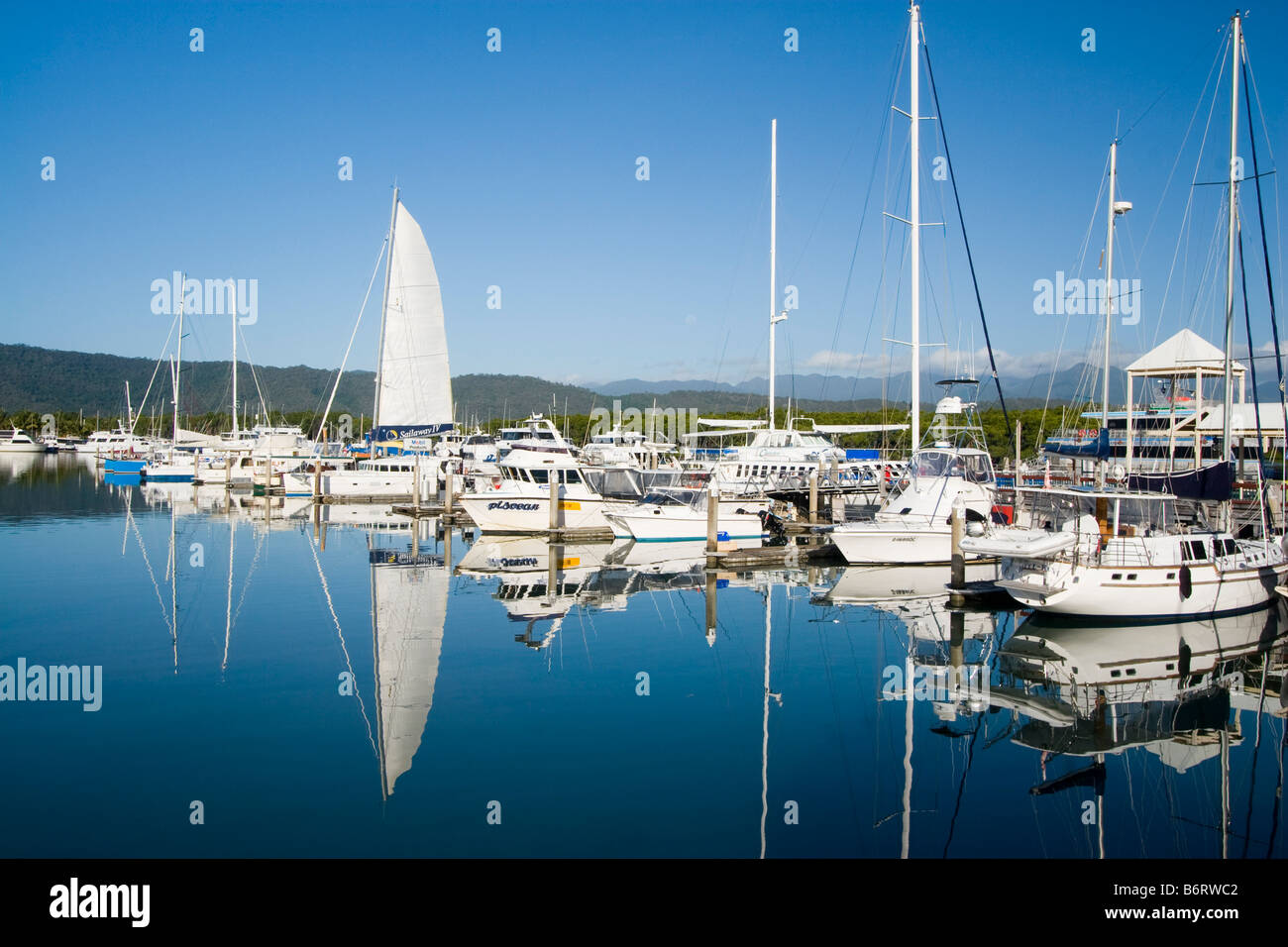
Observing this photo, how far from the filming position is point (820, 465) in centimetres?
4250

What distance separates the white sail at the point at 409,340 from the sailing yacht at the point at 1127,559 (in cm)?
3440

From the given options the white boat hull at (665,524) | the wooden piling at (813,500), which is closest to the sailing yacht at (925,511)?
the white boat hull at (665,524)

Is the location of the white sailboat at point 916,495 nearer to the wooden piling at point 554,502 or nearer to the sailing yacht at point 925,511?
the sailing yacht at point 925,511

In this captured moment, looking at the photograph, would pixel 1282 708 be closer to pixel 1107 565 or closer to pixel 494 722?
pixel 1107 565

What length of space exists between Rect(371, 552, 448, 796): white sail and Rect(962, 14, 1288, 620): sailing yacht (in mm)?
12586

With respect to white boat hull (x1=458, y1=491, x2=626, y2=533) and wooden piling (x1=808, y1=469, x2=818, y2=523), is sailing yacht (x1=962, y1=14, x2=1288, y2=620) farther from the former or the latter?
white boat hull (x1=458, y1=491, x2=626, y2=533)

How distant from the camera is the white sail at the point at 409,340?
48.8 m

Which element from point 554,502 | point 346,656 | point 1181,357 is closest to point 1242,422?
point 1181,357

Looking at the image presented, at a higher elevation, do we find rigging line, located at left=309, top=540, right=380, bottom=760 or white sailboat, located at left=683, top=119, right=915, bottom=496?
white sailboat, located at left=683, top=119, right=915, bottom=496

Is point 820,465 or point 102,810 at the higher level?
point 820,465

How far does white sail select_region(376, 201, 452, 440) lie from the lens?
160ft

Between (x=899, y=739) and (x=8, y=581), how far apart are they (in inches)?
922

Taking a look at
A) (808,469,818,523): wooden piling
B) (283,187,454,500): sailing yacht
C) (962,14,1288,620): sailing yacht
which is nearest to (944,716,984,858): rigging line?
(962,14,1288,620): sailing yacht
